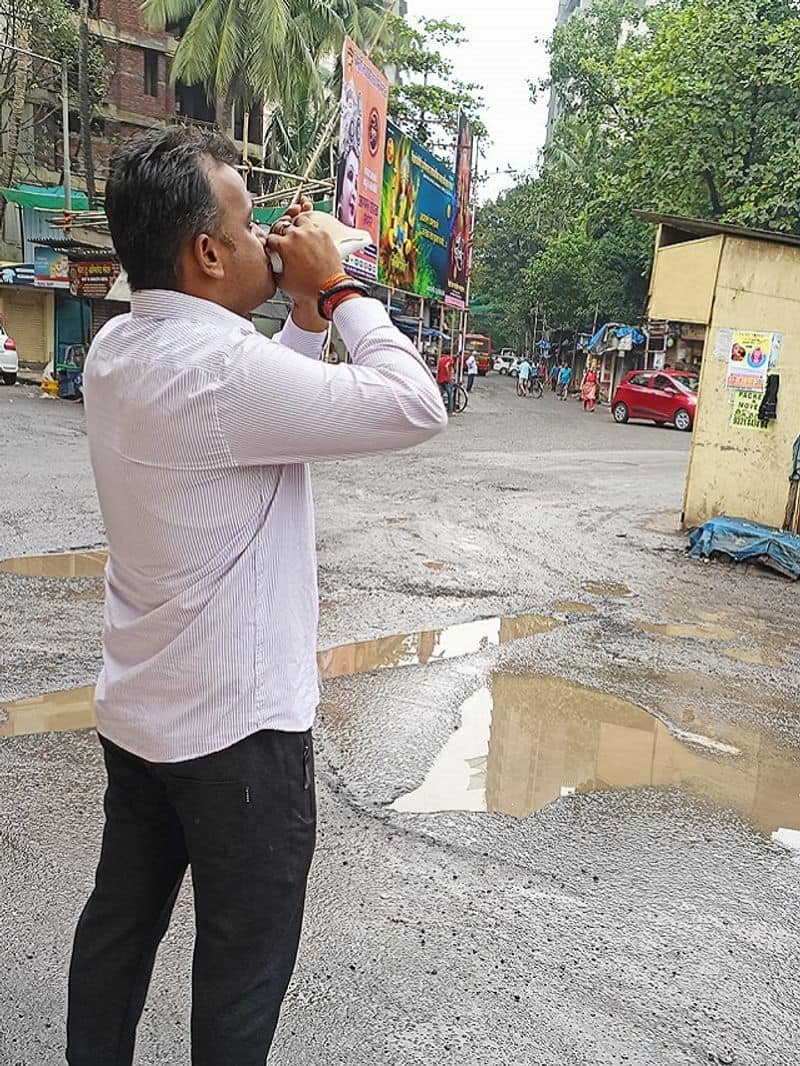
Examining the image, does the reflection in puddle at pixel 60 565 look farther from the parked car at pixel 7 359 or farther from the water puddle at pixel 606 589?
the parked car at pixel 7 359

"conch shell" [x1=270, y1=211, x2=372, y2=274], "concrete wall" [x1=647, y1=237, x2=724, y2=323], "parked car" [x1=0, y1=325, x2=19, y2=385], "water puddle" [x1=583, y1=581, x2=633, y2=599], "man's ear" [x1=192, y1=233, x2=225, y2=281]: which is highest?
"concrete wall" [x1=647, y1=237, x2=724, y2=323]

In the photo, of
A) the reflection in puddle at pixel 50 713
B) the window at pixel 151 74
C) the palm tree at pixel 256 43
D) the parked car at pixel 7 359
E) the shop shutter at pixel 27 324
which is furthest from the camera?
the window at pixel 151 74

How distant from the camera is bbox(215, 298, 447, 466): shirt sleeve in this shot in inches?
54.9

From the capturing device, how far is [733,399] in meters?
8.45

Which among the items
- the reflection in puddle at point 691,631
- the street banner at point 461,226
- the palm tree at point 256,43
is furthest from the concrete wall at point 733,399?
the palm tree at point 256,43

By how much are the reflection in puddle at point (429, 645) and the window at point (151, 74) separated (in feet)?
96.8

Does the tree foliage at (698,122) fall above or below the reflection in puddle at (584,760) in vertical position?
above

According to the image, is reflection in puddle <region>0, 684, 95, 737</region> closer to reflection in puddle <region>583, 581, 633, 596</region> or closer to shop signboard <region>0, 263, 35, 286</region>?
reflection in puddle <region>583, 581, 633, 596</region>

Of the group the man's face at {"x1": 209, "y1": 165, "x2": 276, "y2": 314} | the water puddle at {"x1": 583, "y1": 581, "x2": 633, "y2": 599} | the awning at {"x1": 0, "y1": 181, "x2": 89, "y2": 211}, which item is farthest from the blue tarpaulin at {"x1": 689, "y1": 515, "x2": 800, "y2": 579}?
the awning at {"x1": 0, "y1": 181, "x2": 89, "y2": 211}

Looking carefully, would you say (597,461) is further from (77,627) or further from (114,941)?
(114,941)

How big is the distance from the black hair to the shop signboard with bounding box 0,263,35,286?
22530 mm

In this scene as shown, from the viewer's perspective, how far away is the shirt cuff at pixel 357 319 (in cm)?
153

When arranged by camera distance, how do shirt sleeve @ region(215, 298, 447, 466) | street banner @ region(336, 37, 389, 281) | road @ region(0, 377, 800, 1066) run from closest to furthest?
shirt sleeve @ region(215, 298, 447, 466) < road @ region(0, 377, 800, 1066) < street banner @ region(336, 37, 389, 281)

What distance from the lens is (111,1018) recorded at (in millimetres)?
1794
